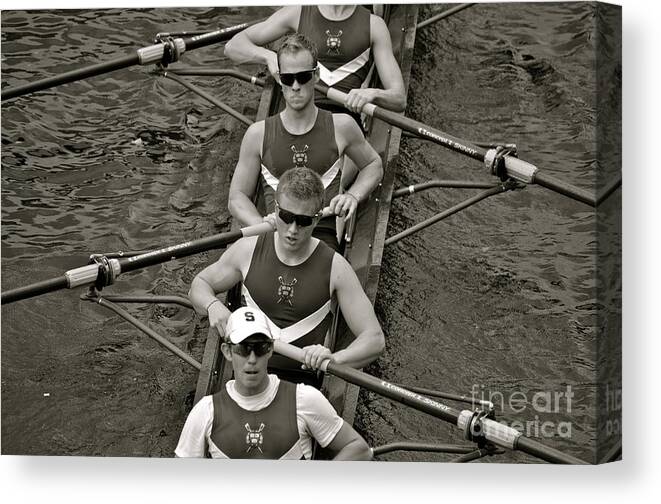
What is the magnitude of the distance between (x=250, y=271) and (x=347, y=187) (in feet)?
1.40

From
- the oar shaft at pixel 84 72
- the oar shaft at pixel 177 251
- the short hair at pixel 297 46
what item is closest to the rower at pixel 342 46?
the short hair at pixel 297 46

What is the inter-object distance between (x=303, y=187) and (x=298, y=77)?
44cm

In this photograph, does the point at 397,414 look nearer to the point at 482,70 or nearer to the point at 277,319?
the point at 277,319

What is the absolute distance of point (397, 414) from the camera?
447 centimetres

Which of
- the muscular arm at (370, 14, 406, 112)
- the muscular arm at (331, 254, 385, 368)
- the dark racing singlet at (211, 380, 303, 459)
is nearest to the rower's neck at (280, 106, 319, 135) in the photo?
the muscular arm at (370, 14, 406, 112)

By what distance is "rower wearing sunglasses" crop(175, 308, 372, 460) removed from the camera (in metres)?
4.14

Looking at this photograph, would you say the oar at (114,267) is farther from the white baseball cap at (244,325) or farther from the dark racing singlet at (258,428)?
the dark racing singlet at (258,428)

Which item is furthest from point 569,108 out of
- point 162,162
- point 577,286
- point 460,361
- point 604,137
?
point 162,162

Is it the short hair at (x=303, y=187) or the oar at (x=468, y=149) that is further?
the oar at (x=468, y=149)

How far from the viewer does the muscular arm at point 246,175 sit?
4.55 m

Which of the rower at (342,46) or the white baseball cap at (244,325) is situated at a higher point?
the rower at (342,46)

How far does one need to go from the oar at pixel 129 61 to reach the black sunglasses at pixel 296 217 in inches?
29.2

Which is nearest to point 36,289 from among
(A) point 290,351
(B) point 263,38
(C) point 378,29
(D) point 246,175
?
(D) point 246,175

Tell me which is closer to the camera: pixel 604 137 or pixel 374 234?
pixel 604 137
